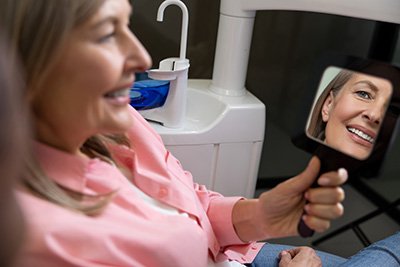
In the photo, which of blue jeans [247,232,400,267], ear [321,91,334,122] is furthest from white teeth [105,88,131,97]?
blue jeans [247,232,400,267]

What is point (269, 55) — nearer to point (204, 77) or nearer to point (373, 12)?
point (204, 77)

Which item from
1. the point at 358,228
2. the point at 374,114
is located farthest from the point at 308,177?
the point at 358,228

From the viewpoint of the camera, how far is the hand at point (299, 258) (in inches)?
39.1

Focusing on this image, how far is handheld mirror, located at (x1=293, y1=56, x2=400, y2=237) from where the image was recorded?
68cm

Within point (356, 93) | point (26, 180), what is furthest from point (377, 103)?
point (26, 180)

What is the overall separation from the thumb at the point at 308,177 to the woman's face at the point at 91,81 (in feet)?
0.87

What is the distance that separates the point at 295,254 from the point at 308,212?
40cm

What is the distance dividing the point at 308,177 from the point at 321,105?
145 mm

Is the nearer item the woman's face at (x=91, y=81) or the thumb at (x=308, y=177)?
the woman's face at (x=91, y=81)

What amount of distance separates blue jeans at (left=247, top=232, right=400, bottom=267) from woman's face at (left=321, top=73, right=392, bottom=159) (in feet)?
1.16

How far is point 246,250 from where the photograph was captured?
3.03 ft

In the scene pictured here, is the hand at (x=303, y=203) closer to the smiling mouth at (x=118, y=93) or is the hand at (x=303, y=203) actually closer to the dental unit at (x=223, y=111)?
the smiling mouth at (x=118, y=93)

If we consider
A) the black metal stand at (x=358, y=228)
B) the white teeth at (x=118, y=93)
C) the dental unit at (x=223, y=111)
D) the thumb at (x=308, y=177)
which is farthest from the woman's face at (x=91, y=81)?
the black metal stand at (x=358, y=228)

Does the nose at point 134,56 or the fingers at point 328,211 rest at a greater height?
the nose at point 134,56
